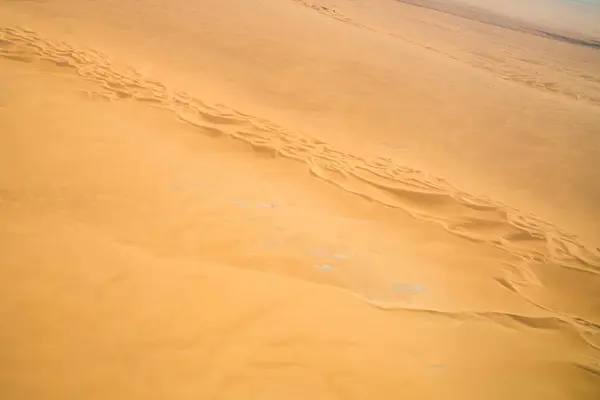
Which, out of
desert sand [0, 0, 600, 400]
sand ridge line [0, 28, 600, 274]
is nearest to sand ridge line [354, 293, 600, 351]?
desert sand [0, 0, 600, 400]

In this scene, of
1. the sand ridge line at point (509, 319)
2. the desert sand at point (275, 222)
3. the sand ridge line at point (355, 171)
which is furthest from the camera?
the sand ridge line at point (355, 171)

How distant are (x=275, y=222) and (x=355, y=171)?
1.85 m

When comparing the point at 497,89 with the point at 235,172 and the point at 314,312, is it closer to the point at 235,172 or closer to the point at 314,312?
the point at 235,172

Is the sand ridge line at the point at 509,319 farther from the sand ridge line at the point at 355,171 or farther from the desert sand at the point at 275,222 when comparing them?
the sand ridge line at the point at 355,171

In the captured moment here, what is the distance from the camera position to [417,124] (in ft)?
22.1

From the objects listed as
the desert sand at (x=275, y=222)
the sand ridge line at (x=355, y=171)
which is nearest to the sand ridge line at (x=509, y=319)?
the desert sand at (x=275, y=222)

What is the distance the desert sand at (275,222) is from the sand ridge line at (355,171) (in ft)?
0.12

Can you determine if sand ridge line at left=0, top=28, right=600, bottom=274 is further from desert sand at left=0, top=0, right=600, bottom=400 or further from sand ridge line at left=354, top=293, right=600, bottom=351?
sand ridge line at left=354, top=293, right=600, bottom=351

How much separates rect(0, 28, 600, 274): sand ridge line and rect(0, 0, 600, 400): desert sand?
0.04 meters

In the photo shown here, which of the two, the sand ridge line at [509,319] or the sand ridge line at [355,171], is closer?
the sand ridge line at [509,319]

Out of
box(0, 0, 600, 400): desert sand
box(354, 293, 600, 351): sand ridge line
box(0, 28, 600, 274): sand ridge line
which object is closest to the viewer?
box(0, 0, 600, 400): desert sand

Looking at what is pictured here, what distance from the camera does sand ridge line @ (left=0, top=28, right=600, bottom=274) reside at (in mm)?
4293

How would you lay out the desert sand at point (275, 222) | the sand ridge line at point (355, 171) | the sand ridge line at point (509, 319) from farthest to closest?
the sand ridge line at point (355, 171)
the sand ridge line at point (509, 319)
the desert sand at point (275, 222)

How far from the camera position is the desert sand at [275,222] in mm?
2186
